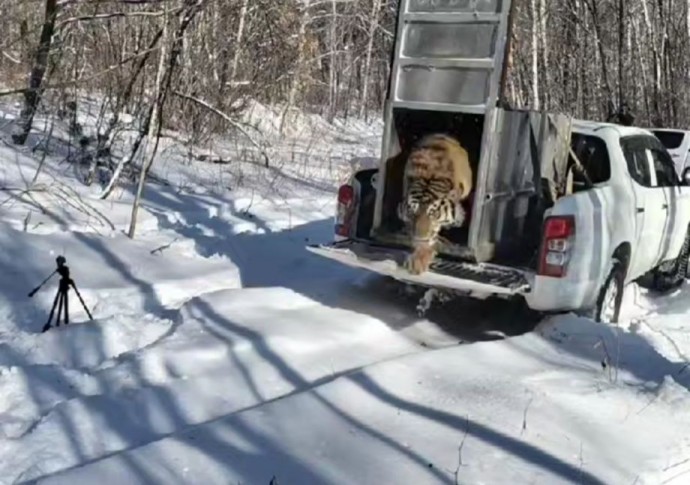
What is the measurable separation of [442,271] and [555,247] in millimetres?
844

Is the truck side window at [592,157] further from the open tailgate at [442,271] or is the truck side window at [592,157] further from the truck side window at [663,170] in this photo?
the open tailgate at [442,271]

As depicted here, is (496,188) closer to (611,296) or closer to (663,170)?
(611,296)

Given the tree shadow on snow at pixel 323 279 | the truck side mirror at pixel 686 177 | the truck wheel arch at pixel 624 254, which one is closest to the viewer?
the tree shadow on snow at pixel 323 279

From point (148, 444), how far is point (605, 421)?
2340 millimetres

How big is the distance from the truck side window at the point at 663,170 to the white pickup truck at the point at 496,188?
0.58m

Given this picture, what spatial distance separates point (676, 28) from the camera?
72.5ft

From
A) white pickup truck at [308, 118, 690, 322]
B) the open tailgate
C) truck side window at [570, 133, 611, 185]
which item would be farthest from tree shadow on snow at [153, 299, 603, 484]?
truck side window at [570, 133, 611, 185]

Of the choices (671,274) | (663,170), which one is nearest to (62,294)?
(663,170)

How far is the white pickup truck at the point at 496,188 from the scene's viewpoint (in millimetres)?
6145

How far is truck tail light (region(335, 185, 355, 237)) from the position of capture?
23.9 feet

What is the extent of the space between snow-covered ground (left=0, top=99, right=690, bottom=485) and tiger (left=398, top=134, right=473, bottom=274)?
747mm

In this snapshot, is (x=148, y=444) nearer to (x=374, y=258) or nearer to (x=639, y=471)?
(x=639, y=471)

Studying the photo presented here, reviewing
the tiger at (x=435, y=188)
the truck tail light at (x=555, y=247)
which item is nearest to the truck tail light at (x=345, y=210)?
the tiger at (x=435, y=188)

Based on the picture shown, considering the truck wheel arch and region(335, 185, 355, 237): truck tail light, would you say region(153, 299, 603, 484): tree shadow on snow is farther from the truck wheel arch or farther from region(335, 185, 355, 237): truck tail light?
the truck wheel arch
